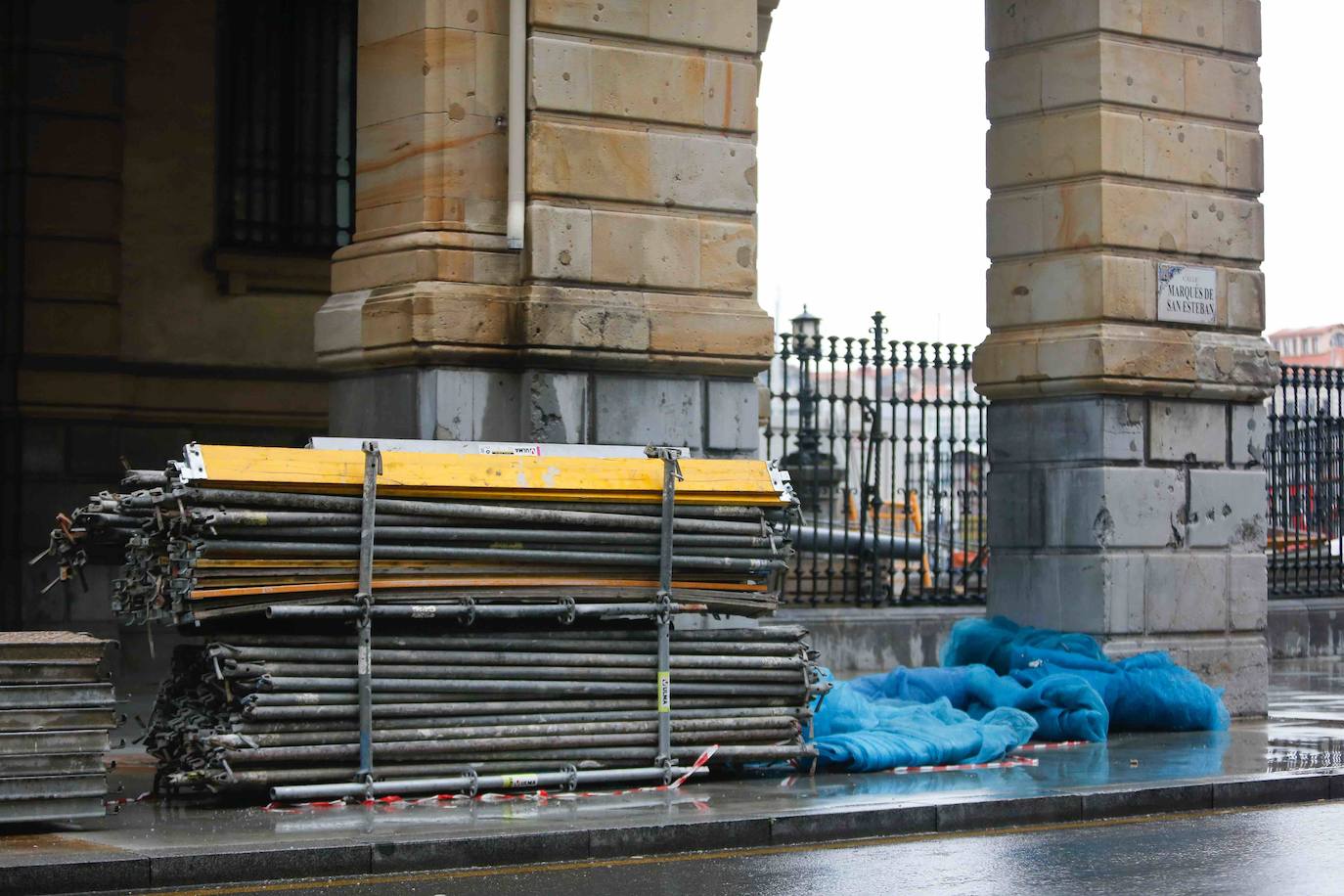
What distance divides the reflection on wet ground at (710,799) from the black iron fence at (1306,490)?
9342mm

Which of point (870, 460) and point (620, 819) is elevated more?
point (870, 460)

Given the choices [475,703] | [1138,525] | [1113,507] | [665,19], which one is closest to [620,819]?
[475,703]

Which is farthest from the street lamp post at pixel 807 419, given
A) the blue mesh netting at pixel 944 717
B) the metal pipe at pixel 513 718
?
the metal pipe at pixel 513 718

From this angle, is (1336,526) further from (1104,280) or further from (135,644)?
(135,644)

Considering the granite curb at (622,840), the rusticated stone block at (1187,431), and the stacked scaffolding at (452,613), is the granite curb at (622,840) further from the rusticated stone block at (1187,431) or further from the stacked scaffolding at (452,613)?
the rusticated stone block at (1187,431)

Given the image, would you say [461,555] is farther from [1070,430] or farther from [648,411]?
[1070,430]

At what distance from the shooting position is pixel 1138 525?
14.3 m

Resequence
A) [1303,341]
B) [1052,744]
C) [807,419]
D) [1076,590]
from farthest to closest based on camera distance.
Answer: [1303,341]
[807,419]
[1076,590]
[1052,744]

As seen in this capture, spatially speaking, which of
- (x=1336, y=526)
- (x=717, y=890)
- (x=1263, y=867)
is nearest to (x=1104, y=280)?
(x=1263, y=867)

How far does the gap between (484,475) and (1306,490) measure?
15.2 meters

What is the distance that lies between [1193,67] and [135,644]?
9220 millimetres

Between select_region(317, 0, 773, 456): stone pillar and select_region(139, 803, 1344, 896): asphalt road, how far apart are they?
3.61m

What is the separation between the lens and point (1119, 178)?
14.3 m

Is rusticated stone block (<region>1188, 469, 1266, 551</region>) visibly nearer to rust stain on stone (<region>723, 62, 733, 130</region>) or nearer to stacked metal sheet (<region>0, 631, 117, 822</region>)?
rust stain on stone (<region>723, 62, 733, 130</region>)
